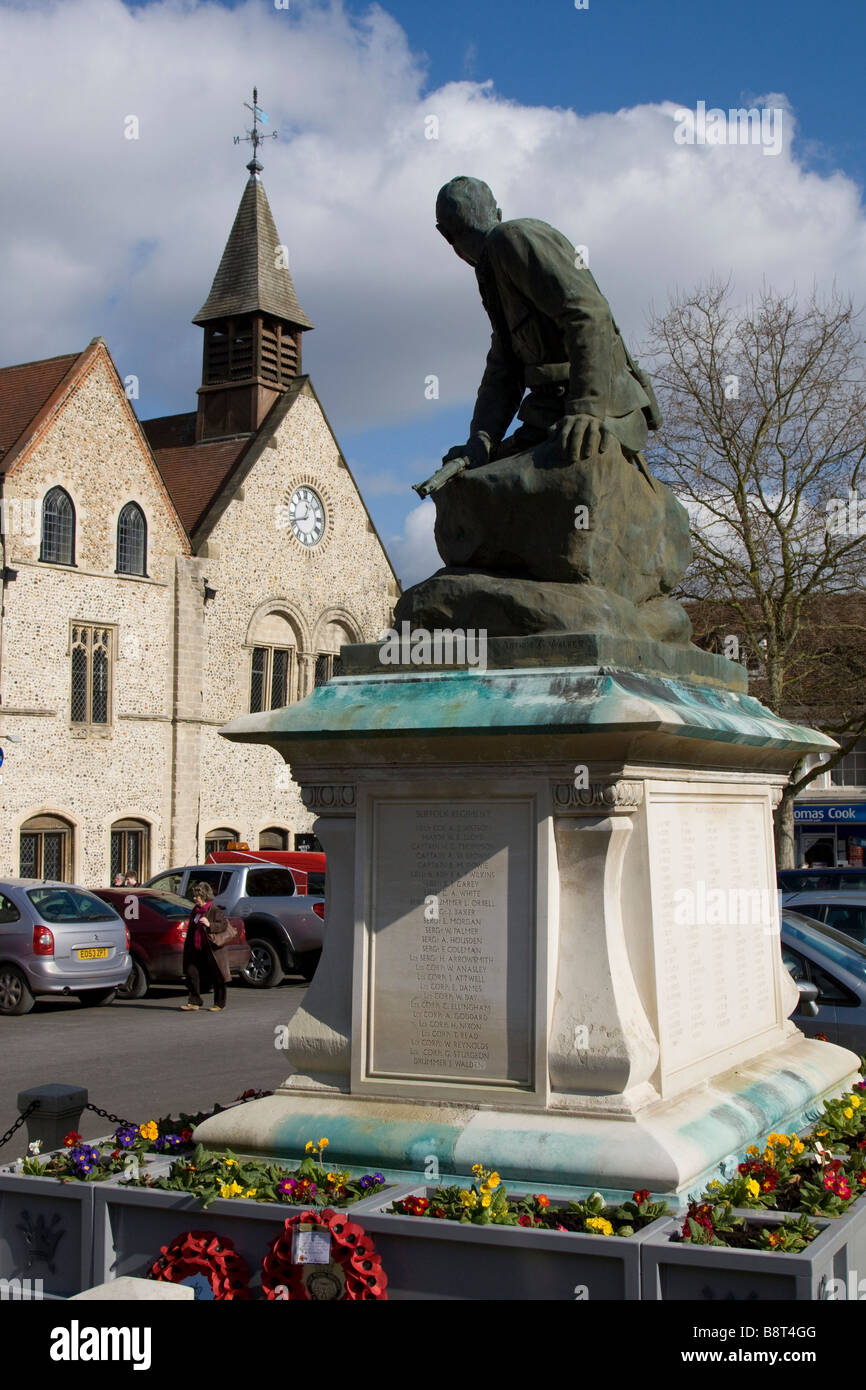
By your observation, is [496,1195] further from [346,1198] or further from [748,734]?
[748,734]

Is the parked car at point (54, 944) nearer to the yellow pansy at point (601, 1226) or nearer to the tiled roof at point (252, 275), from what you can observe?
the yellow pansy at point (601, 1226)

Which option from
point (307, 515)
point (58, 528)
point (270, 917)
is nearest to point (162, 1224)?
point (270, 917)

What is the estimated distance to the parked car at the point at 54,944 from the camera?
17344mm

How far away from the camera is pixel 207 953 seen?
18078 mm

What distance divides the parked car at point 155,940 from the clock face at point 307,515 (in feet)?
66.1

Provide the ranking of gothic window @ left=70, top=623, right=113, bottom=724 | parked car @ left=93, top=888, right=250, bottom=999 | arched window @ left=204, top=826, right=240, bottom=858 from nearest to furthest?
parked car @ left=93, top=888, right=250, bottom=999 < gothic window @ left=70, top=623, right=113, bottom=724 < arched window @ left=204, top=826, right=240, bottom=858

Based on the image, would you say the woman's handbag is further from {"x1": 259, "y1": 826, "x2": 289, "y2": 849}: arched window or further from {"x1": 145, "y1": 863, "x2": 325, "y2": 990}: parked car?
{"x1": 259, "y1": 826, "x2": 289, "y2": 849}: arched window

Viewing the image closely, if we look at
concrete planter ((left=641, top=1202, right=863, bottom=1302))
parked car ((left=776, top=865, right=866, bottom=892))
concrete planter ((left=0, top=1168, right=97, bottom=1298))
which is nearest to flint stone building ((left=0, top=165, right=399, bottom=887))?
parked car ((left=776, top=865, right=866, bottom=892))

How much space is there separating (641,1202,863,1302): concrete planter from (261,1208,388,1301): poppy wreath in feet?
2.73

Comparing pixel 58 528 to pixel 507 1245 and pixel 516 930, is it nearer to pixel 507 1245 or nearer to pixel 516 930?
pixel 516 930

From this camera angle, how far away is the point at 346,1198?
16.3 ft

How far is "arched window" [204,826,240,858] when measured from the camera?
116 ft

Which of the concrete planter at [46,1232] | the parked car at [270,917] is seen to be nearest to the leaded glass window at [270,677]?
the parked car at [270,917]

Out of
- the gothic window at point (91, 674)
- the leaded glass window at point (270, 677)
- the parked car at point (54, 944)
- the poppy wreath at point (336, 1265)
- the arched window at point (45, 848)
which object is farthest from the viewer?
the leaded glass window at point (270, 677)
